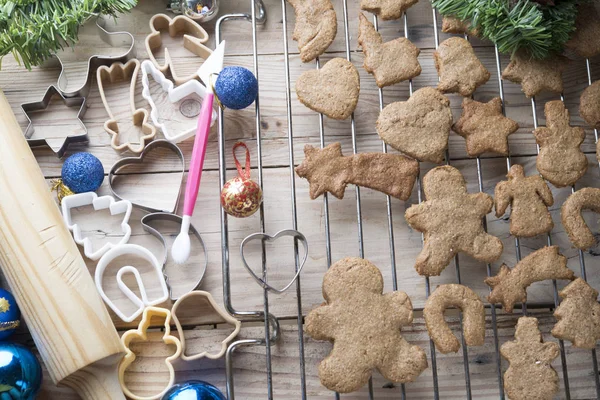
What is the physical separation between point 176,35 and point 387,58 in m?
0.47

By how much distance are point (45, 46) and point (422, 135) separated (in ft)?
2.54

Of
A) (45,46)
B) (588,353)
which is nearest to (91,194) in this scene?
(45,46)

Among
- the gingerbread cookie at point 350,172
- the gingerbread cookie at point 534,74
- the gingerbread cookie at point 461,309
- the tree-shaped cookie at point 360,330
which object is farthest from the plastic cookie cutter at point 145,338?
the gingerbread cookie at point 534,74

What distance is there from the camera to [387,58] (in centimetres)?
136

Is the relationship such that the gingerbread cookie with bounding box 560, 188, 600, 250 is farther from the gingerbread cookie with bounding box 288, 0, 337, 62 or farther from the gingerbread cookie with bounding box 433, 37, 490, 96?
the gingerbread cookie with bounding box 288, 0, 337, 62

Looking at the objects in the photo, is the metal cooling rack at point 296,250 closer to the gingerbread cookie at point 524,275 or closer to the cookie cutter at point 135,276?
the gingerbread cookie at point 524,275

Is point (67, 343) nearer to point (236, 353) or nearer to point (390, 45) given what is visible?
point (236, 353)

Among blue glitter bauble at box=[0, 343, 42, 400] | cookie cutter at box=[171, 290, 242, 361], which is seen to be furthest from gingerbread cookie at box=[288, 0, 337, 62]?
blue glitter bauble at box=[0, 343, 42, 400]

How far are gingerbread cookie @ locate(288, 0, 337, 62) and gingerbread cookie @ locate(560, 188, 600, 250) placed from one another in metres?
0.60

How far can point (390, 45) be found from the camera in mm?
1372

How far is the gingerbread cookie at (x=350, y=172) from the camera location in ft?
4.25

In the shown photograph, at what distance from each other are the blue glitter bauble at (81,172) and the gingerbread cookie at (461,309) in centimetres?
71

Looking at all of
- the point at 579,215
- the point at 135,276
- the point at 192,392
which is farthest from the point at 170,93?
the point at 579,215

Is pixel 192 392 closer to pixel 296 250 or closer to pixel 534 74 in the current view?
pixel 296 250
